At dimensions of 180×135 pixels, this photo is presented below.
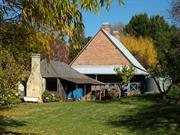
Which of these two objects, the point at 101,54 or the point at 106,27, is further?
the point at 106,27

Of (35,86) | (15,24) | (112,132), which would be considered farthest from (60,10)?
(35,86)

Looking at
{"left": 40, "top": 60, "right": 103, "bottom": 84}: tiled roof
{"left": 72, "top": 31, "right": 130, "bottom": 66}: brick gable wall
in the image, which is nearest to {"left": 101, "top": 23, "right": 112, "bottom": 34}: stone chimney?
{"left": 72, "top": 31, "right": 130, "bottom": 66}: brick gable wall

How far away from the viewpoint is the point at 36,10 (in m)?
9.91

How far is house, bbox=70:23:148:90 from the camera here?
62.4 meters

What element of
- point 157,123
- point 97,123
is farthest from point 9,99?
point 157,123

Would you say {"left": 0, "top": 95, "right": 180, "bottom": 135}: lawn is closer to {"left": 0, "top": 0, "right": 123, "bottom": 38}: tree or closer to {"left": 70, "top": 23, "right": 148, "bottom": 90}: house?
{"left": 0, "top": 0, "right": 123, "bottom": 38}: tree

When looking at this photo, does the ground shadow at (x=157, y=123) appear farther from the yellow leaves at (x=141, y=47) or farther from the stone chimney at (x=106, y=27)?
the yellow leaves at (x=141, y=47)

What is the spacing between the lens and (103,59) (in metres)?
66.0

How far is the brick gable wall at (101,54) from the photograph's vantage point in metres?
64.9

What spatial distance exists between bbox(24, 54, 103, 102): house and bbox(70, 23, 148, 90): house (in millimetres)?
5848

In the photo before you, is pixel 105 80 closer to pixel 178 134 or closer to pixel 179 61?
pixel 179 61

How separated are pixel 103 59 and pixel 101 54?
852 millimetres

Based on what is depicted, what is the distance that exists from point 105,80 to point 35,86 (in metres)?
16.7

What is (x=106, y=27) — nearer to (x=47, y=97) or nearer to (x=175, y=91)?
(x=47, y=97)
